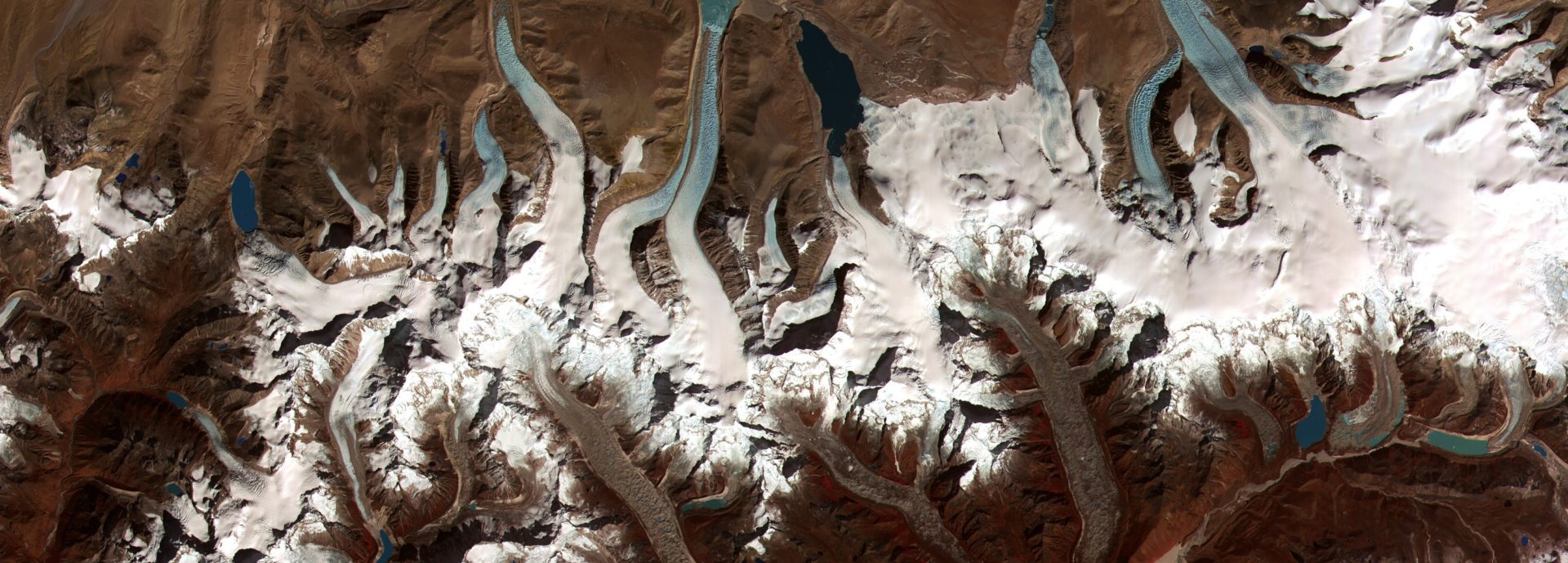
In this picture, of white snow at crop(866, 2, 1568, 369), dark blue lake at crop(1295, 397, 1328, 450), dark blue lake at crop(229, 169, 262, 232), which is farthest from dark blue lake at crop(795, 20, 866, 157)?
dark blue lake at crop(229, 169, 262, 232)

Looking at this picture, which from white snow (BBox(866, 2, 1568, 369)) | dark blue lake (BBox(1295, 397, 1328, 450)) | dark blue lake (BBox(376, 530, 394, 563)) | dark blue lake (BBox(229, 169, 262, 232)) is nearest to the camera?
white snow (BBox(866, 2, 1568, 369))

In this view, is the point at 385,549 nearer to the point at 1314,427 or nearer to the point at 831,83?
the point at 831,83

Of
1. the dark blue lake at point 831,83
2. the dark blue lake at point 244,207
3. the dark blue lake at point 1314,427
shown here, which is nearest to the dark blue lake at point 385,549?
the dark blue lake at point 244,207

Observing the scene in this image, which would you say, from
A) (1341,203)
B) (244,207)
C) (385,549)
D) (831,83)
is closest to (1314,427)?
(1341,203)

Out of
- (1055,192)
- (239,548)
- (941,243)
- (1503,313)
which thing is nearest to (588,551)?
(239,548)

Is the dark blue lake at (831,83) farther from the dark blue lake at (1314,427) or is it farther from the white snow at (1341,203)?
the dark blue lake at (1314,427)

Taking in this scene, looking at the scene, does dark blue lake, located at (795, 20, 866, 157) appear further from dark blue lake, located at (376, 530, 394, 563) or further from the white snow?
dark blue lake, located at (376, 530, 394, 563)
